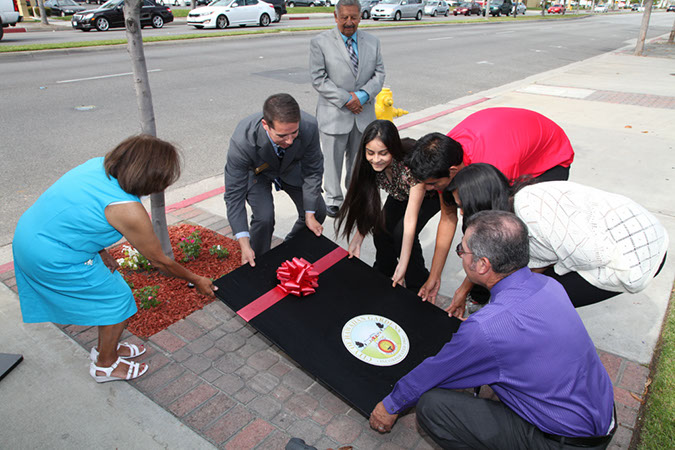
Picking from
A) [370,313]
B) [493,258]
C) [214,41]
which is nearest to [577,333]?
[493,258]

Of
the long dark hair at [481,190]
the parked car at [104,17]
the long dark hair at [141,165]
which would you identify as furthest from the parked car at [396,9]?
the long dark hair at [141,165]

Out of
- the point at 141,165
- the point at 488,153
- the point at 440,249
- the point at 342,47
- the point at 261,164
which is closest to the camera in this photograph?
the point at 141,165

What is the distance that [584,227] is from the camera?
239 centimetres

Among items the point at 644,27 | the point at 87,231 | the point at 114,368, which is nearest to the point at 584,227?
the point at 87,231

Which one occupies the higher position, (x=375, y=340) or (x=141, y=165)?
(x=141, y=165)

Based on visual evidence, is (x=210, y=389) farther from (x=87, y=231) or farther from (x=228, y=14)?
(x=228, y=14)

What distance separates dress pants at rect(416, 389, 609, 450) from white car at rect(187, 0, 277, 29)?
20.9 metres

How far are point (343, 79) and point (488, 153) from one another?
2.21 metres

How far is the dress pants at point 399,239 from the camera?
3541 mm

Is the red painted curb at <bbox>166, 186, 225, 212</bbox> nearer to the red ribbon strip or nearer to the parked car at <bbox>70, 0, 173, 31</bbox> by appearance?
the red ribbon strip

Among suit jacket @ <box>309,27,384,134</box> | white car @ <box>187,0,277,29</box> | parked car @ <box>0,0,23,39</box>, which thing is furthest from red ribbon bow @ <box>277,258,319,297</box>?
parked car @ <box>0,0,23,39</box>

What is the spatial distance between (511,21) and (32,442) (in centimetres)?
3862

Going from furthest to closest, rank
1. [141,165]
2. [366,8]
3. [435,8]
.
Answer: [435,8]
[366,8]
[141,165]

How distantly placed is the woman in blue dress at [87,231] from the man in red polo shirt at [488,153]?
4.56ft
